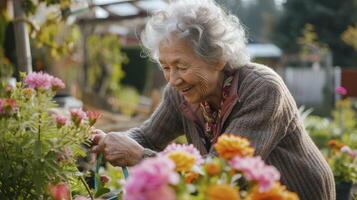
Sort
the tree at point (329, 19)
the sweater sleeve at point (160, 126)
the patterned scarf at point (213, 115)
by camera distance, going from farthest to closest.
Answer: the tree at point (329, 19), the sweater sleeve at point (160, 126), the patterned scarf at point (213, 115)

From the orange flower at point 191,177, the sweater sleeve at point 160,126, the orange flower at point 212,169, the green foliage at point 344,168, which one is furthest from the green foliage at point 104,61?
the orange flower at point 212,169

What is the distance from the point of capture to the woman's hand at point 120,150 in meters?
1.83

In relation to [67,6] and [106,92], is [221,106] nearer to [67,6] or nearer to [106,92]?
[67,6]

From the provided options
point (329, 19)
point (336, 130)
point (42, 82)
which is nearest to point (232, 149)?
point (42, 82)

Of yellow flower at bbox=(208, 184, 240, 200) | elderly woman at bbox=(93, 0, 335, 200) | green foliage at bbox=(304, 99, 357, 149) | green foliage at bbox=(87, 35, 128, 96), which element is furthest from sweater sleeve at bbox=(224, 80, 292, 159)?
green foliage at bbox=(87, 35, 128, 96)

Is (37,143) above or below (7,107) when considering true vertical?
below

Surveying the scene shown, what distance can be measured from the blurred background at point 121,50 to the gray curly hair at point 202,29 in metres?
0.24

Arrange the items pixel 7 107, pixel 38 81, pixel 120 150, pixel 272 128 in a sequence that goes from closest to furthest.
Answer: pixel 7 107 < pixel 38 81 < pixel 120 150 < pixel 272 128

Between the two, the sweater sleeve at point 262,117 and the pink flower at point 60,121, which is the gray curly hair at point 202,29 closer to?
the sweater sleeve at point 262,117

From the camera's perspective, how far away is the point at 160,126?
2.36 m

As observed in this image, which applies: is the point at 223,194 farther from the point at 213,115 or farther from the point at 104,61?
the point at 104,61

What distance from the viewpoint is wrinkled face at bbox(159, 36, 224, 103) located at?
1.97 m

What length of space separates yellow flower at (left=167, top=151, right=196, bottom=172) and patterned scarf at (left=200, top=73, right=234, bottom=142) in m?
0.88

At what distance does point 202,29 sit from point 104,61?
31.4 ft
